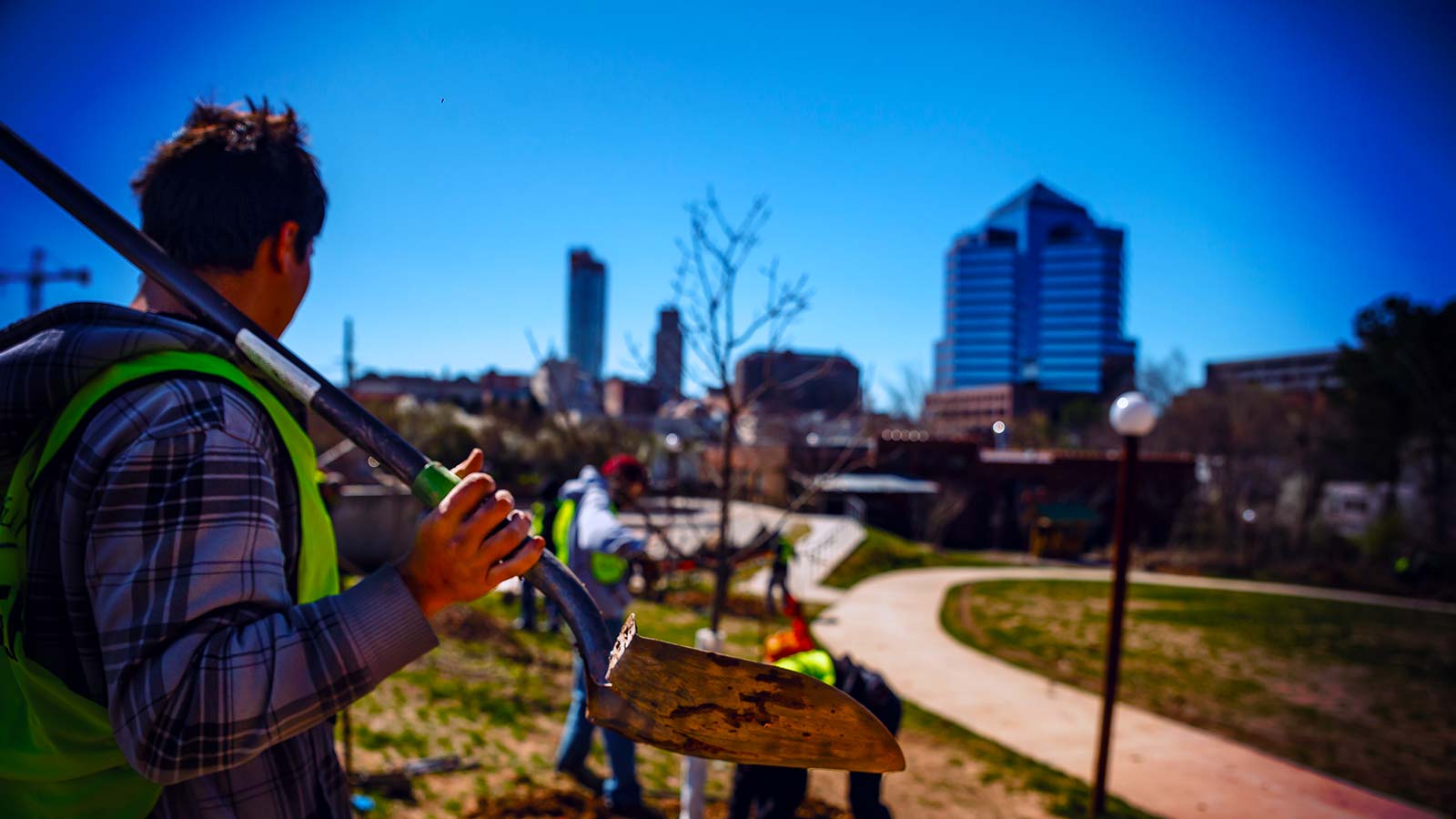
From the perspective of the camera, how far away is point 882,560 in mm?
19938

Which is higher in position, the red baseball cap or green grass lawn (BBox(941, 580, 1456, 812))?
the red baseball cap

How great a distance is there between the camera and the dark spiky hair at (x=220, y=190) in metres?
1.29

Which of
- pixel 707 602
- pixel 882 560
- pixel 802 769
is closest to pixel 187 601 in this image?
pixel 802 769

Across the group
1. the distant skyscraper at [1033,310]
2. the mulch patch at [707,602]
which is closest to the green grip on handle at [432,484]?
the mulch patch at [707,602]

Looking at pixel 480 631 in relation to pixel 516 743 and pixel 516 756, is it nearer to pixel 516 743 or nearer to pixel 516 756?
pixel 516 743

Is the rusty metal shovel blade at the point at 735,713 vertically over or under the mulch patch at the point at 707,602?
over

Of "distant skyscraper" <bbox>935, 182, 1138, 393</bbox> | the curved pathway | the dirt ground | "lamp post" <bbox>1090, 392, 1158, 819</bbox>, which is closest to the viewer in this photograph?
the dirt ground

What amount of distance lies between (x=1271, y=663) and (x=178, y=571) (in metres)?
14.8

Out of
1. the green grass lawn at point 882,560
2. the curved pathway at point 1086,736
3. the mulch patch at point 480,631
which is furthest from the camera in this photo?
the green grass lawn at point 882,560

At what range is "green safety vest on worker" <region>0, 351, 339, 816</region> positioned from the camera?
3.44 ft

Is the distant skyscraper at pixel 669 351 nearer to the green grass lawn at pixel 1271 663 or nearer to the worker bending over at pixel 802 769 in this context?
the worker bending over at pixel 802 769

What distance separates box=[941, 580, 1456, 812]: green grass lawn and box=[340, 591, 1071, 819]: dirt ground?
4293mm

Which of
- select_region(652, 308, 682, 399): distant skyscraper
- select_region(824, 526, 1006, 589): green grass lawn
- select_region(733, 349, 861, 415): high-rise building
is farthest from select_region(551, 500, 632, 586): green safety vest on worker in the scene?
select_region(824, 526, 1006, 589): green grass lawn

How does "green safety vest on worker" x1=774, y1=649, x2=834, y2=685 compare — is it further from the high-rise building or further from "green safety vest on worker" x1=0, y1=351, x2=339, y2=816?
"green safety vest on worker" x1=0, y1=351, x2=339, y2=816
